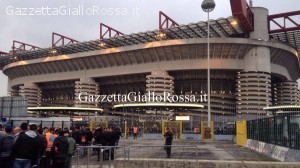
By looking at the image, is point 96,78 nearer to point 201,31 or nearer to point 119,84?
point 119,84

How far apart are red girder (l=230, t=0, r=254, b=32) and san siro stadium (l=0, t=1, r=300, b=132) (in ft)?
0.58

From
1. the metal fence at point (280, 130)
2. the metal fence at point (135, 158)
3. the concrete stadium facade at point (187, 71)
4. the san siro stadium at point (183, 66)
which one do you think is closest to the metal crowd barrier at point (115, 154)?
the metal fence at point (135, 158)

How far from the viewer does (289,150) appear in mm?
16562

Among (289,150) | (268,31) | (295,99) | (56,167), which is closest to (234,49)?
(268,31)

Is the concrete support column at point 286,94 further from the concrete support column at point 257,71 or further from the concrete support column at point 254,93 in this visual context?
the concrete support column at point 257,71

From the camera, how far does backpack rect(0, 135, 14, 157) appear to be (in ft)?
31.1

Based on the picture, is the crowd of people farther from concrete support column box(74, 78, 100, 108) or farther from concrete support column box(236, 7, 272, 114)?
concrete support column box(74, 78, 100, 108)

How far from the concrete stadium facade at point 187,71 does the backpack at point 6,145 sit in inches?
2770

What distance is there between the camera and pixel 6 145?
9.53 m

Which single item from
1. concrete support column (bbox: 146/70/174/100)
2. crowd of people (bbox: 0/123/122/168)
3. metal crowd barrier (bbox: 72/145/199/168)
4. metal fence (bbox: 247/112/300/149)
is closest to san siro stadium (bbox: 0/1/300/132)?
concrete support column (bbox: 146/70/174/100)

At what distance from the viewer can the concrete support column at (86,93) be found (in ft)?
A: 314

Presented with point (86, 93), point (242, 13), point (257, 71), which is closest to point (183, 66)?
point (257, 71)

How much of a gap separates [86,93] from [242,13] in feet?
143

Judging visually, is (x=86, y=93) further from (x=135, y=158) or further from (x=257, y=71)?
(x=135, y=158)
